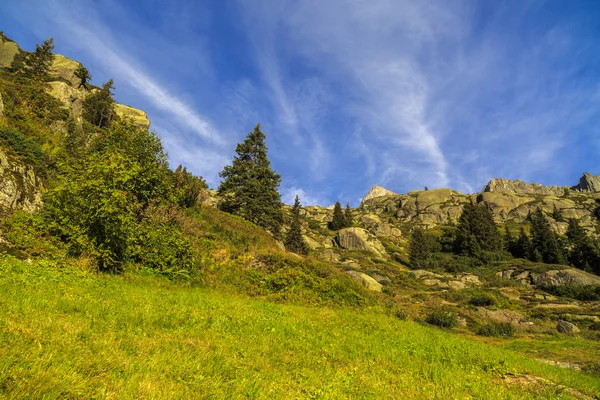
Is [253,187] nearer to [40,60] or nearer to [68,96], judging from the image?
[68,96]

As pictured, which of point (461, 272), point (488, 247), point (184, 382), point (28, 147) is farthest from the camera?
point (488, 247)

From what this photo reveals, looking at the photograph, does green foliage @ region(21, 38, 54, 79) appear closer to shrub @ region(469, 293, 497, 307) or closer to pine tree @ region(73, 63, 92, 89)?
pine tree @ region(73, 63, 92, 89)

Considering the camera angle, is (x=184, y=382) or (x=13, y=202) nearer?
(x=184, y=382)

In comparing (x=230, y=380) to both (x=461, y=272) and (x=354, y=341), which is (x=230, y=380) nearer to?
(x=354, y=341)

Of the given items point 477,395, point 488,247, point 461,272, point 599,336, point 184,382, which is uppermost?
point 488,247

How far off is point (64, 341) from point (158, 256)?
10.5 meters

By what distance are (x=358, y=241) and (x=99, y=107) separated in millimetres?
53895

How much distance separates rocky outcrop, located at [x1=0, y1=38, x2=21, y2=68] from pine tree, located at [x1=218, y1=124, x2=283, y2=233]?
63356 mm

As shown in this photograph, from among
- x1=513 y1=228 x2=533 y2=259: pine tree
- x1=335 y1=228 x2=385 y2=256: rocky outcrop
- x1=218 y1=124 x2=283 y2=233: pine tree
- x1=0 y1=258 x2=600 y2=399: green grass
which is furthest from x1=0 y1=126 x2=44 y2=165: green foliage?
x1=513 y1=228 x2=533 y2=259: pine tree

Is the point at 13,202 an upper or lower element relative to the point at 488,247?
lower

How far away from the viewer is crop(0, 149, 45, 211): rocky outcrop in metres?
13.0

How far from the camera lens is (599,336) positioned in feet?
68.4

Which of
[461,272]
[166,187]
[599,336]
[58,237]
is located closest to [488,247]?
[461,272]

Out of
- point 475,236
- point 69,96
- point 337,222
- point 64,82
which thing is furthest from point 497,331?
point 337,222
